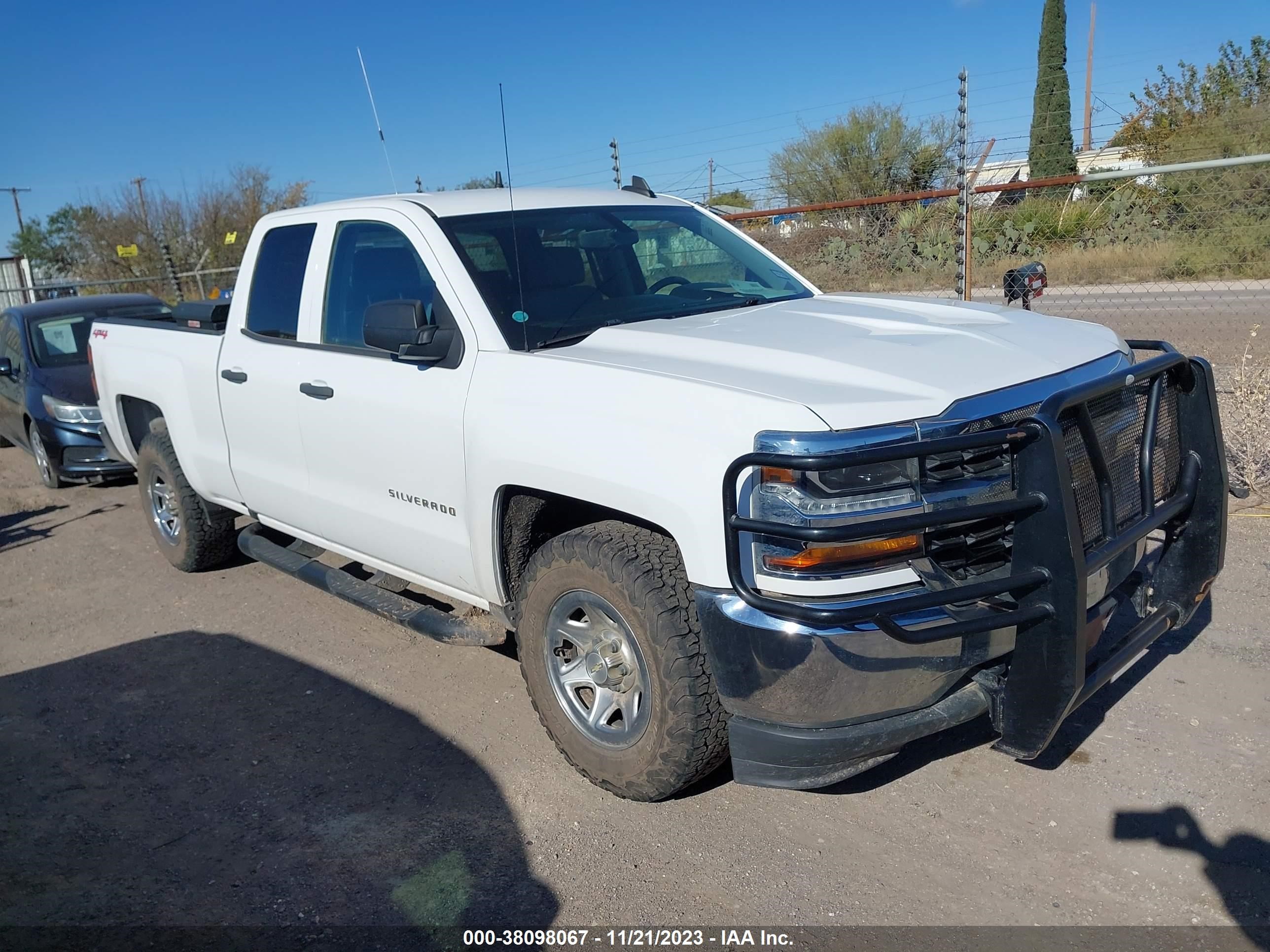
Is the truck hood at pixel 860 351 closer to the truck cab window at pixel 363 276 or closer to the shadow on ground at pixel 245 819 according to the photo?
the truck cab window at pixel 363 276

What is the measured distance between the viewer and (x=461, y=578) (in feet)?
13.1

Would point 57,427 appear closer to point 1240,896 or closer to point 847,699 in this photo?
point 847,699

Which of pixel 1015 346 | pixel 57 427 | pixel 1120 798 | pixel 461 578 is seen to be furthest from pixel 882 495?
pixel 57 427

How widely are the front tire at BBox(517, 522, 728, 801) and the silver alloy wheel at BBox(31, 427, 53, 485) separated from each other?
278 inches

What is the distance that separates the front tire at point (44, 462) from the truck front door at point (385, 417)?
218 inches

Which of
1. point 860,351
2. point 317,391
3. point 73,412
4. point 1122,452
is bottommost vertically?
point 73,412

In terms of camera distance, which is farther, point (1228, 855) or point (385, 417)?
point (385, 417)

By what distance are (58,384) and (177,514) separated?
12.1ft

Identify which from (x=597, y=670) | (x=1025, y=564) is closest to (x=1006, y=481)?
(x=1025, y=564)

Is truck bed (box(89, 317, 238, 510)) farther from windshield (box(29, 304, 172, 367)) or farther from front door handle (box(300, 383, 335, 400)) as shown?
windshield (box(29, 304, 172, 367))

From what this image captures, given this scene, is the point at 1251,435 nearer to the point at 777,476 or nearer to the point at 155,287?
the point at 777,476

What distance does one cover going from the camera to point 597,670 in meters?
3.49

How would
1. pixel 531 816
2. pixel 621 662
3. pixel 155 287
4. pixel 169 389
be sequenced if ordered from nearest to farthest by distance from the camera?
pixel 621 662 → pixel 531 816 → pixel 169 389 → pixel 155 287

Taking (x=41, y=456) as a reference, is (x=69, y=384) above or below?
above
